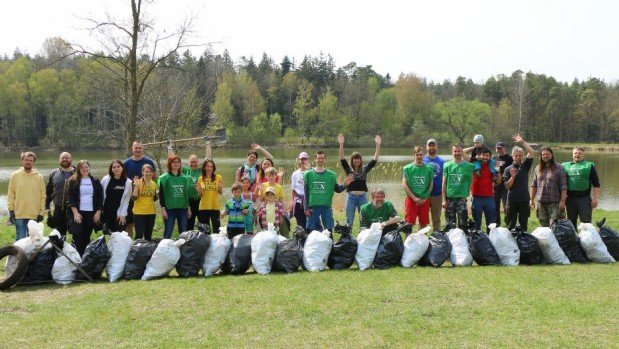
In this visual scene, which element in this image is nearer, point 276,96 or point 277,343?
point 277,343

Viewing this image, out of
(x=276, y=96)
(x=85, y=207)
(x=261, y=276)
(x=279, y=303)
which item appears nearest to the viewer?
(x=279, y=303)

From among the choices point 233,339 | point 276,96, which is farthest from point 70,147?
point 233,339

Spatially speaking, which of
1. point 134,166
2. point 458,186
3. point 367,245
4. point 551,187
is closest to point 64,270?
point 134,166

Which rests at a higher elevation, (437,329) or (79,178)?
(79,178)

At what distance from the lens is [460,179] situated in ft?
26.1

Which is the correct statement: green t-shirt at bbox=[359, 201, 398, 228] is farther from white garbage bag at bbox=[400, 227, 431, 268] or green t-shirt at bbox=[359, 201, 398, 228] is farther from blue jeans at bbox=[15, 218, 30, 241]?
blue jeans at bbox=[15, 218, 30, 241]

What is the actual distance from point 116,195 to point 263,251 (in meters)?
2.41

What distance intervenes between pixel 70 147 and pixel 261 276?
54.8 meters

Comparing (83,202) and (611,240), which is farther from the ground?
(83,202)

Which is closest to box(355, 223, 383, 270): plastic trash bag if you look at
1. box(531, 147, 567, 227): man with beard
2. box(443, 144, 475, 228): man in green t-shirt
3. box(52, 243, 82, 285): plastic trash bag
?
box(443, 144, 475, 228): man in green t-shirt

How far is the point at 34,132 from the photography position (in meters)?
58.5

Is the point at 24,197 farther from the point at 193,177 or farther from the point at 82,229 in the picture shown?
the point at 193,177

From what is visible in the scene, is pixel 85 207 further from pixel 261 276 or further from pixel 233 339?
pixel 233 339

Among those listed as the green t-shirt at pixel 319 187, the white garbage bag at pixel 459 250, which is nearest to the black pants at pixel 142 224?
the green t-shirt at pixel 319 187
